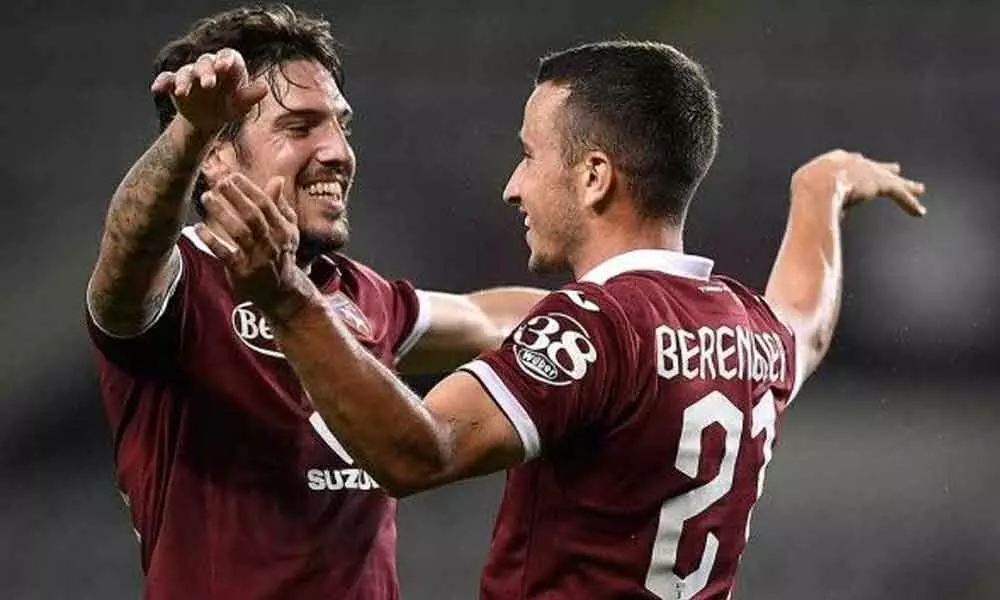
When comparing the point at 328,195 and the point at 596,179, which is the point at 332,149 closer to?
the point at 328,195

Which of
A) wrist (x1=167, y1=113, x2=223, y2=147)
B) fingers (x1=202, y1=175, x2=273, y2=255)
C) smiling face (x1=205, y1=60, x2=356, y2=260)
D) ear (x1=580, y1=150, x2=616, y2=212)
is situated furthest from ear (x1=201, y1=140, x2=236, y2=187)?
fingers (x1=202, y1=175, x2=273, y2=255)

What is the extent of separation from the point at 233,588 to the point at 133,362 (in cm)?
33

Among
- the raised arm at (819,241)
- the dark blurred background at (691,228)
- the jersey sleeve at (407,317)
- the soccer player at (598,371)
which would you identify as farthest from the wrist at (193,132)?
the dark blurred background at (691,228)

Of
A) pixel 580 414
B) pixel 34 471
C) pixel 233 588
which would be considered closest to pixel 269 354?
pixel 233 588

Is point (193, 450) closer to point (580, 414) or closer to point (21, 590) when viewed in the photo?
point (580, 414)

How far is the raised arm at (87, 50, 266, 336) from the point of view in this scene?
1682 mm

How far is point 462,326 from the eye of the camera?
2.70m

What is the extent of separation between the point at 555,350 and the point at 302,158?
2.32 feet

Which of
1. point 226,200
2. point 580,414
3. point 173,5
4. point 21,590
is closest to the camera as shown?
point 226,200

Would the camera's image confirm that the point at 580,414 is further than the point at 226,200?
Yes

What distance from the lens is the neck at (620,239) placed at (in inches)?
76.9

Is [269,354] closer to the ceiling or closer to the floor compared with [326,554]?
closer to the ceiling

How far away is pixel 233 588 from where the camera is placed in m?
2.15

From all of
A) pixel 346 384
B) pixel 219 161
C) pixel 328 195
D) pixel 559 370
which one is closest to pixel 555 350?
pixel 559 370
